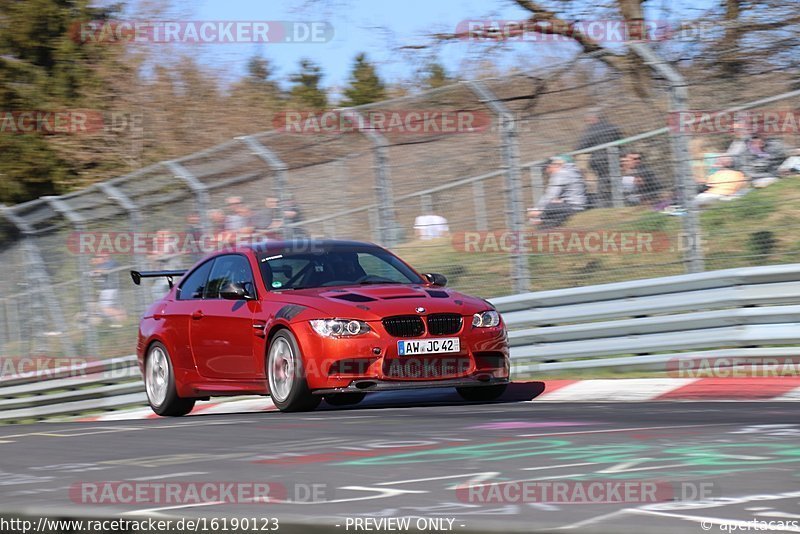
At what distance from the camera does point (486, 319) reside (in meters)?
10.8

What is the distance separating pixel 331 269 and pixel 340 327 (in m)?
1.23

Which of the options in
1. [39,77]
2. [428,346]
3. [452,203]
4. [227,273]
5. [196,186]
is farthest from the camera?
[39,77]

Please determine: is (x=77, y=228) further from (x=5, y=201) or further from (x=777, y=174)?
(x=5, y=201)

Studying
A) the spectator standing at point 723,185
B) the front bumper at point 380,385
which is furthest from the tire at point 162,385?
the spectator standing at point 723,185

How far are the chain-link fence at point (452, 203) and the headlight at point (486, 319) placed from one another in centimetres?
191

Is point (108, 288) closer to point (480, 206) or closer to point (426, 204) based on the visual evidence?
point (426, 204)

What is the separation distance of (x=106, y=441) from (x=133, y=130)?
2515 cm

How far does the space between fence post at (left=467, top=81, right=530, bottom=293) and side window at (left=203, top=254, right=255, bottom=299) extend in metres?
2.77

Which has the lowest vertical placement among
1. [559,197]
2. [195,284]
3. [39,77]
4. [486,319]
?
[486,319]

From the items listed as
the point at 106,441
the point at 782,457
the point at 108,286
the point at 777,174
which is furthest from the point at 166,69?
the point at 782,457

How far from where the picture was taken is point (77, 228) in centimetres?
1636

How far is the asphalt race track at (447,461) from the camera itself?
4711 millimetres

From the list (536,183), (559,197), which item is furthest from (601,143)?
(536,183)

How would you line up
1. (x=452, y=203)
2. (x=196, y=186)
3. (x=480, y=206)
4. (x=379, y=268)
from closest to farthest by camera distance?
(x=379, y=268) < (x=480, y=206) < (x=452, y=203) < (x=196, y=186)
